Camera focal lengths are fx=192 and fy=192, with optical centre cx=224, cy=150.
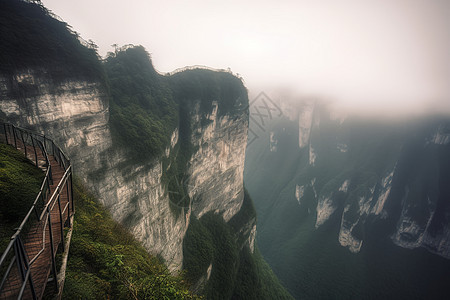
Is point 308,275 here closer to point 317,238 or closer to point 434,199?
point 317,238

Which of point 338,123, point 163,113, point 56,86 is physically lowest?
point 338,123

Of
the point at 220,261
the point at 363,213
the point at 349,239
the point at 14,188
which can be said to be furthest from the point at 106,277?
the point at 363,213

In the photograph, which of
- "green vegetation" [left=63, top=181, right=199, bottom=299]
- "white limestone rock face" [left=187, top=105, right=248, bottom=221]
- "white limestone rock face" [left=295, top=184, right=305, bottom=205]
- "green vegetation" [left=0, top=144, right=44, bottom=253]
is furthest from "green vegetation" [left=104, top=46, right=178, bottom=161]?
"white limestone rock face" [left=295, top=184, right=305, bottom=205]

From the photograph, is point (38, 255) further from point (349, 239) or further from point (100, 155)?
point (349, 239)

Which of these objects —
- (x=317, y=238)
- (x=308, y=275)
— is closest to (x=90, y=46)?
(x=308, y=275)

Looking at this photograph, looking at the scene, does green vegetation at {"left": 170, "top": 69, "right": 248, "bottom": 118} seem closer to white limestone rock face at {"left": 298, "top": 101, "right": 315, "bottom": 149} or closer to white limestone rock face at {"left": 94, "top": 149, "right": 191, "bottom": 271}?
white limestone rock face at {"left": 94, "top": 149, "right": 191, "bottom": 271}
